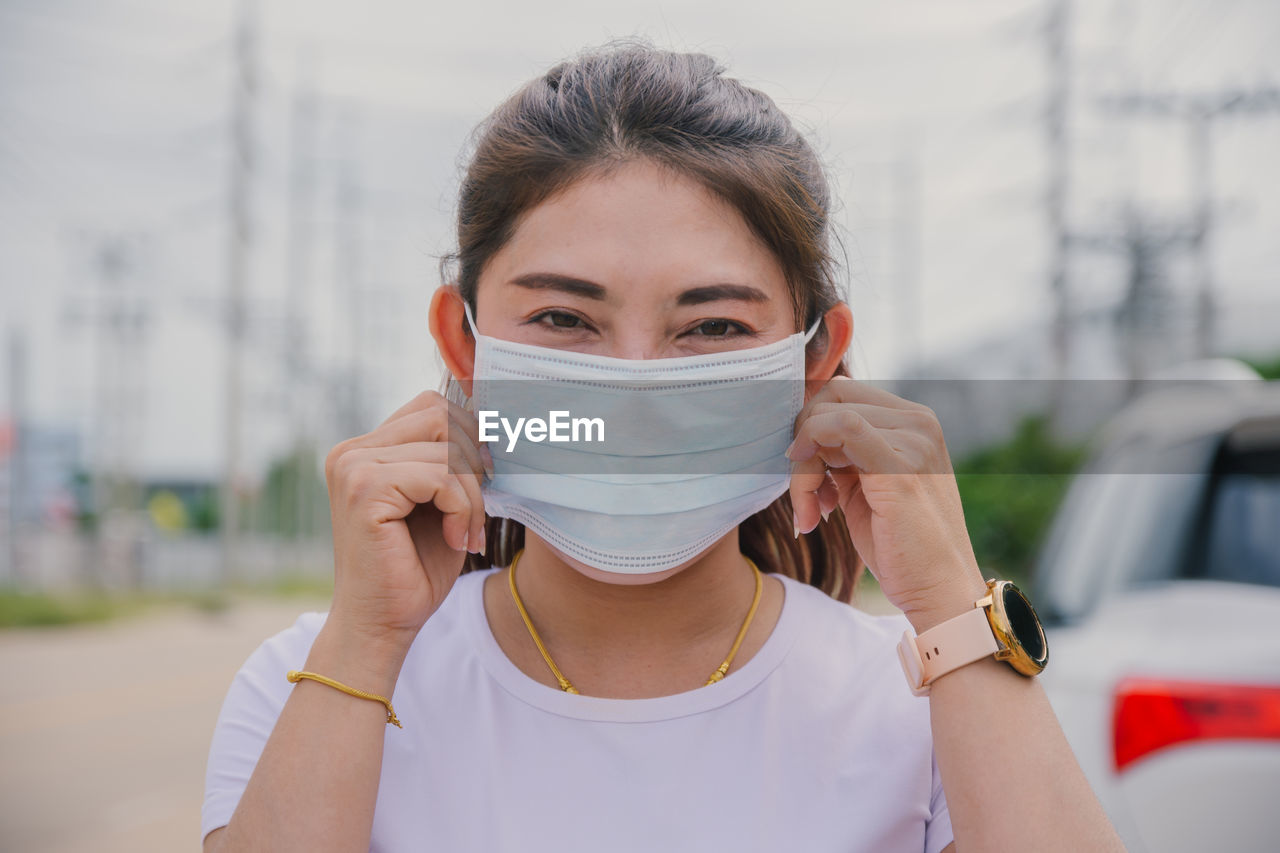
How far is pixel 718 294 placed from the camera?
70.1 inches

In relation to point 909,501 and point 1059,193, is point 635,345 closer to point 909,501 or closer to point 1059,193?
point 909,501

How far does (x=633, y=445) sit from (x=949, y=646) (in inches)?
23.4

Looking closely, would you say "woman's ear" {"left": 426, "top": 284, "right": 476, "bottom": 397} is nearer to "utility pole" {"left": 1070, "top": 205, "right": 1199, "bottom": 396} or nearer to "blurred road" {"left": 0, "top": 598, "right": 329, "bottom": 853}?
"blurred road" {"left": 0, "top": 598, "right": 329, "bottom": 853}

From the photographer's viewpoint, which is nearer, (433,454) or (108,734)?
(433,454)

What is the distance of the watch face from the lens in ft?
5.44

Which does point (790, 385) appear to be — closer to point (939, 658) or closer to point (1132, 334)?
point (939, 658)

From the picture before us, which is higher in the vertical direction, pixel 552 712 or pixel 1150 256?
pixel 1150 256

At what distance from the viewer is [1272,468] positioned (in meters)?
3.38

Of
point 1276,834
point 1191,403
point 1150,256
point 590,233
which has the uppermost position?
point 1150,256

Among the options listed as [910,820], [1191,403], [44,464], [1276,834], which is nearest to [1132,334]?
[1191,403]

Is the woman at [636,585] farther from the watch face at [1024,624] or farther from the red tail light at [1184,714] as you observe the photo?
the red tail light at [1184,714]

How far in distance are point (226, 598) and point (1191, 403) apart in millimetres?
22206

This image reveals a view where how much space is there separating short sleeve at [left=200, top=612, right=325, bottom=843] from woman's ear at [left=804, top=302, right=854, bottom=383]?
0.99m

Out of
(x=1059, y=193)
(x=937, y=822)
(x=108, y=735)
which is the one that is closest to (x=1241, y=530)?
(x=937, y=822)
